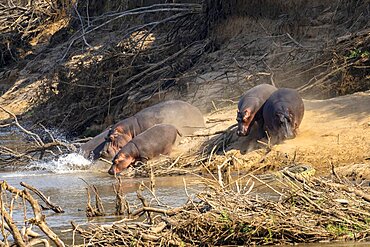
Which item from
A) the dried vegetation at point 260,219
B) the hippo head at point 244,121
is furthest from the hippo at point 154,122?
the dried vegetation at point 260,219

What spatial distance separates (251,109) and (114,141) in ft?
8.69

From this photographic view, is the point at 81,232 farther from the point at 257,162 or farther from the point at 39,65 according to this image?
the point at 39,65

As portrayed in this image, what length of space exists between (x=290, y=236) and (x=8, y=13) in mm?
16970

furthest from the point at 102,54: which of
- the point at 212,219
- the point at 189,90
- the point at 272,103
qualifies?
the point at 212,219

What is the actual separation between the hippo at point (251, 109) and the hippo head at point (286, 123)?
472 mm

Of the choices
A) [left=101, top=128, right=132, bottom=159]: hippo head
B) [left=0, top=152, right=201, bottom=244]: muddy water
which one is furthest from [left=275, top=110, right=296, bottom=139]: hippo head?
[left=101, top=128, right=132, bottom=159]: hippo head

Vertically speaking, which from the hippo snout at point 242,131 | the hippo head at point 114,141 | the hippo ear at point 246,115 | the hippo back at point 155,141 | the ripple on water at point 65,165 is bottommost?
the ripple on water at point 65,165

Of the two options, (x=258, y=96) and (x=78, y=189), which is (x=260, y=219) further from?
(x=258, y=96)

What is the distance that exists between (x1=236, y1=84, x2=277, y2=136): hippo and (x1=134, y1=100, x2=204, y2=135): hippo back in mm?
1254

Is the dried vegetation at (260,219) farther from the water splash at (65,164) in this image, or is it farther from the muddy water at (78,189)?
the water splash at (65,164)

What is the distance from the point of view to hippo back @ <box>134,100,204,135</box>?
13.3m

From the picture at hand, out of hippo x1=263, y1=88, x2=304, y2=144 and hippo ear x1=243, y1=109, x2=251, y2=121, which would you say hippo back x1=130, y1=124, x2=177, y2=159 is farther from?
hippo x1=263, y1=88, x2=304, y2=144

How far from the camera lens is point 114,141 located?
13508 mm

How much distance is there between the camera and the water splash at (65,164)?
1338 cm
